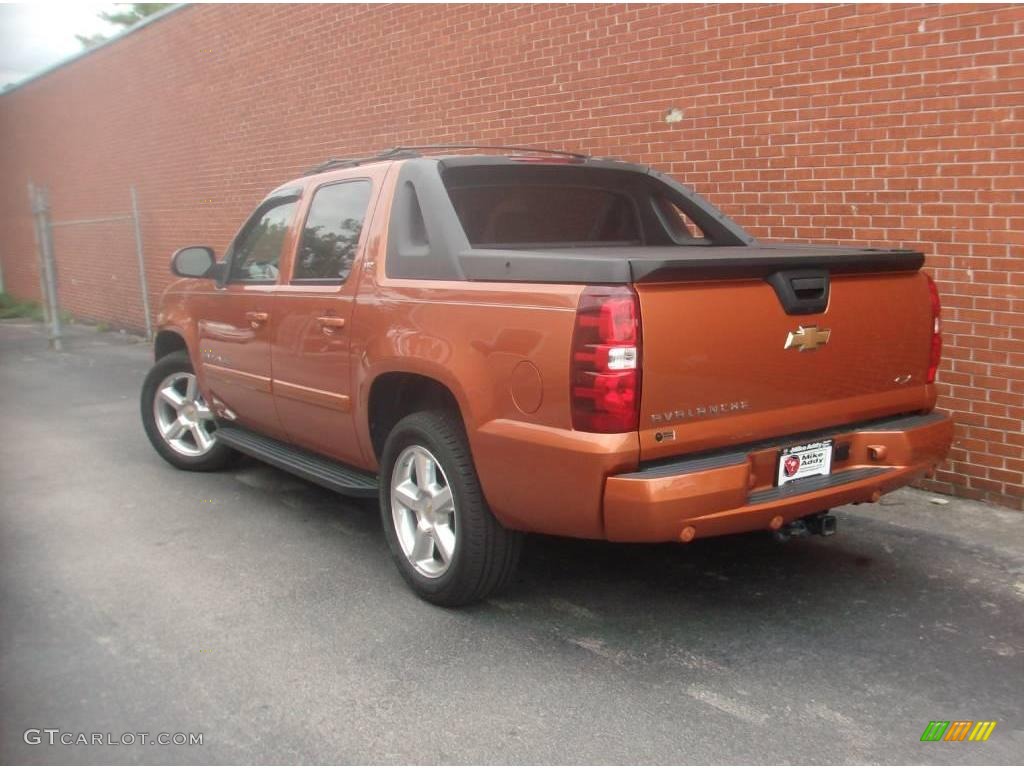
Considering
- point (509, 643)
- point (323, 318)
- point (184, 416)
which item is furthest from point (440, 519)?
point (184, 416)

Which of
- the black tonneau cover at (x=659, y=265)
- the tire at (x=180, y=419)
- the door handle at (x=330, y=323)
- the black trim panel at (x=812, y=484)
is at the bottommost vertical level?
the tire at (x=180, y=419)

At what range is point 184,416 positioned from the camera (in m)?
6.56

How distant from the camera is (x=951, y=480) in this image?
5.58 metres

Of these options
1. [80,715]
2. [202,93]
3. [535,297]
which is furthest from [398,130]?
[80,715]

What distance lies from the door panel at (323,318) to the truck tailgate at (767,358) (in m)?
1.77

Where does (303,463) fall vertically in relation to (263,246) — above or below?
below

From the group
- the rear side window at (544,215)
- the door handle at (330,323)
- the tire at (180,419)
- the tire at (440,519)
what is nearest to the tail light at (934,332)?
the rear side window at (544,215)

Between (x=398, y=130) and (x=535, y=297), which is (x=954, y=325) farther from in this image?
(x=398, y=130)

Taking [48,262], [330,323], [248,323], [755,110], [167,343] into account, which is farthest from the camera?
[48,262]

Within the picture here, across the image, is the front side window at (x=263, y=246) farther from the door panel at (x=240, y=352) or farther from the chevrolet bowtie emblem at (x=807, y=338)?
the chevrolet bowtie emblem at (x=807, y=338)

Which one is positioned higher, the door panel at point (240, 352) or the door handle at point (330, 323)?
the door handle at point (330, 323)

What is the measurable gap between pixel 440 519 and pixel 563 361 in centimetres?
112

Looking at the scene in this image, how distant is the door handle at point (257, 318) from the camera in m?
5.27

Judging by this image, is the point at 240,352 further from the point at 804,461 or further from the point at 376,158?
the point at 804,461
